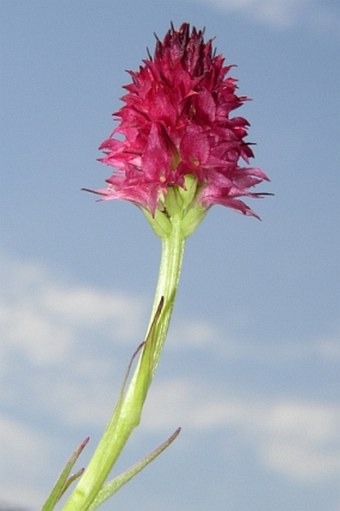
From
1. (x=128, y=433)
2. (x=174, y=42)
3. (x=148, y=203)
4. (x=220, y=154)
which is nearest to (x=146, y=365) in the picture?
(x=128, y=433)

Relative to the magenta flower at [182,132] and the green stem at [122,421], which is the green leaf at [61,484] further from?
the magenta flower at [182,132]

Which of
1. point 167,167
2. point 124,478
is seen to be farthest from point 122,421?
point 167,167

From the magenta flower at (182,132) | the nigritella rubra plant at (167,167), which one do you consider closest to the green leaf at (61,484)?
the nigritella rubra plant at (167,167)

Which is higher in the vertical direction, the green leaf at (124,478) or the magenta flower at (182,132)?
the magenta flower at (182,132)

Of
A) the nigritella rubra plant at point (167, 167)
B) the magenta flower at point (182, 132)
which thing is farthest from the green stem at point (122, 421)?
the magenta flower at point (182, 132)

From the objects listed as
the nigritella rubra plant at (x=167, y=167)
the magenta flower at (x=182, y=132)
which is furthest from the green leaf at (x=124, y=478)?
the magenta flower at (x=182, y=132)

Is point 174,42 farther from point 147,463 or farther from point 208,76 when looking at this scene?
point 147,463

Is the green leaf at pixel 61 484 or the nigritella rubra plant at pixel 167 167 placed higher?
the nigritella rubra plant at pixel 167 167
